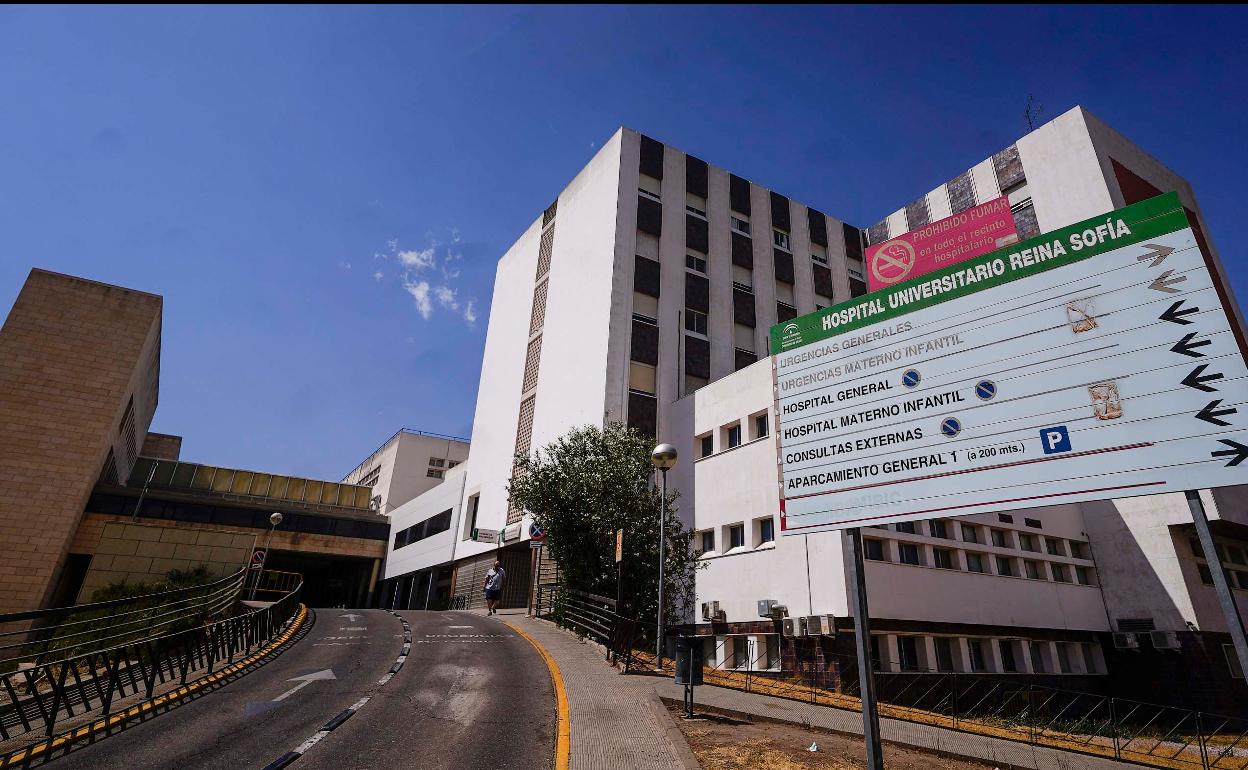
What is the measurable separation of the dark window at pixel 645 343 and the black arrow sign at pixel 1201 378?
23.1 metres

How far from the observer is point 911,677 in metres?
17.0

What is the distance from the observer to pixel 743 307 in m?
33.5

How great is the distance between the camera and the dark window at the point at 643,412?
27.3 m

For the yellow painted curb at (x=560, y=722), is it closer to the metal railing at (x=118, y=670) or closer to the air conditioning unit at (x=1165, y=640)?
the metal railing at (x=118, y=670)

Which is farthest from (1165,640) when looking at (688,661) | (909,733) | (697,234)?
(697,234)

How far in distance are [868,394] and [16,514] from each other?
3427 cm

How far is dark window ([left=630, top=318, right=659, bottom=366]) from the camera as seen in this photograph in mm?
28938

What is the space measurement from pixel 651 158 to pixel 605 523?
76.3 ft

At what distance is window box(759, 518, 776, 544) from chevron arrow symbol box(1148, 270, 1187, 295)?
1478 cm

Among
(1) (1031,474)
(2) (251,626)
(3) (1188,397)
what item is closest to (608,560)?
(2) (251,626)

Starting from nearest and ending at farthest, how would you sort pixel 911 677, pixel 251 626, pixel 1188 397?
pixel 1188 397 → pixel 251 626 → pixel 911 677

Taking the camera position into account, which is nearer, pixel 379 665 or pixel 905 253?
Answer: pixel 379 665

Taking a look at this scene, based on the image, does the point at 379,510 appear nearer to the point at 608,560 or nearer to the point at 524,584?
the point at 524,584

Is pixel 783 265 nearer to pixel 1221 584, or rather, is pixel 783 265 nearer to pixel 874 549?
pixel 874 549
